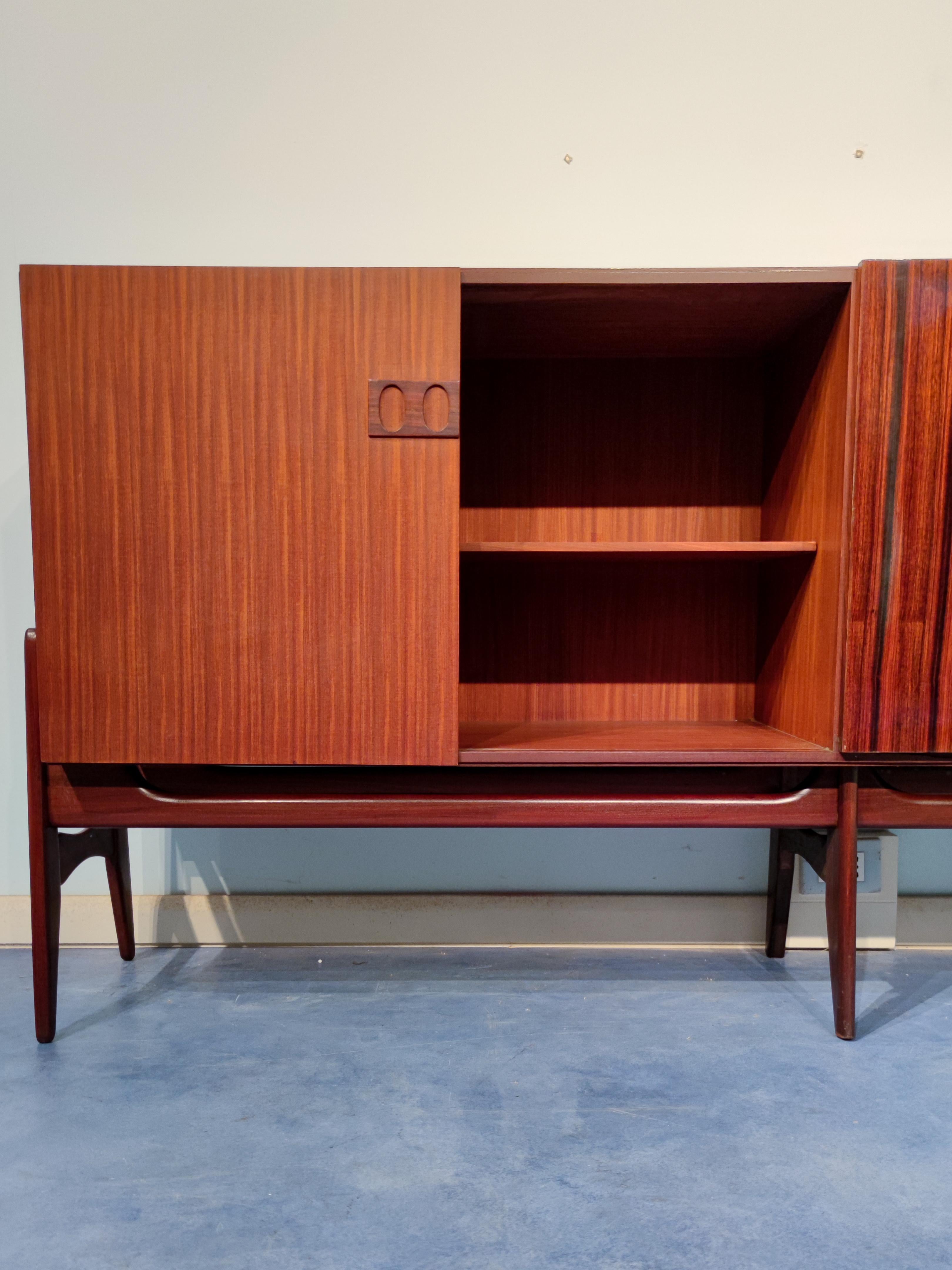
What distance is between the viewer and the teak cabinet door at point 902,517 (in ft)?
3.35

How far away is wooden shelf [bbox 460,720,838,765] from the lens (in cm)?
109

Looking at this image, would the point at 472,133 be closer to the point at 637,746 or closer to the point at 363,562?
the point at 363,562

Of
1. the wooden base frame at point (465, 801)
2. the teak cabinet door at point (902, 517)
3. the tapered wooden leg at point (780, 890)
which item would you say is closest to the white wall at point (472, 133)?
the teak cabinet door at point (902, 517)

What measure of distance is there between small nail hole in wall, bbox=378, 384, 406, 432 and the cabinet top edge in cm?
19

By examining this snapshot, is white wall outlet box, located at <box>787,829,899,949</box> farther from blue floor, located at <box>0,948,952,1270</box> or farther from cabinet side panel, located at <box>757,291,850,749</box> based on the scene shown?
cabinet side panel, located at <box>757,291,850,749</box>

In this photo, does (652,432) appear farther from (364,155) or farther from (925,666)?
(364,155)

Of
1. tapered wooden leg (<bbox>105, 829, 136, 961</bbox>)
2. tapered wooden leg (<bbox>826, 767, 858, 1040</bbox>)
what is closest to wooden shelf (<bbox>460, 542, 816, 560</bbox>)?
tapered wooden leg (<bbox>826, 767, 858, 1040</bbox>)

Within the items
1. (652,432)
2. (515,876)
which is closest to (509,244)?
(652,432)

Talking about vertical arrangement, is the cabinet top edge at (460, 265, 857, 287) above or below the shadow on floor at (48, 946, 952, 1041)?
above

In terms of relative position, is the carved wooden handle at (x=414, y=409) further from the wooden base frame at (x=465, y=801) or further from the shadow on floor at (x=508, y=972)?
the shadow on floor at (x=508, y=972)

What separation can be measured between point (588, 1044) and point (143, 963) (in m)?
0.86

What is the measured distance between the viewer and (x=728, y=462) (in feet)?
4.64

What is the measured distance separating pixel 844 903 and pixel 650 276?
98 centimetres

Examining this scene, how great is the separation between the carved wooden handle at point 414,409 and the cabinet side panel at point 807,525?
0.58 metres
